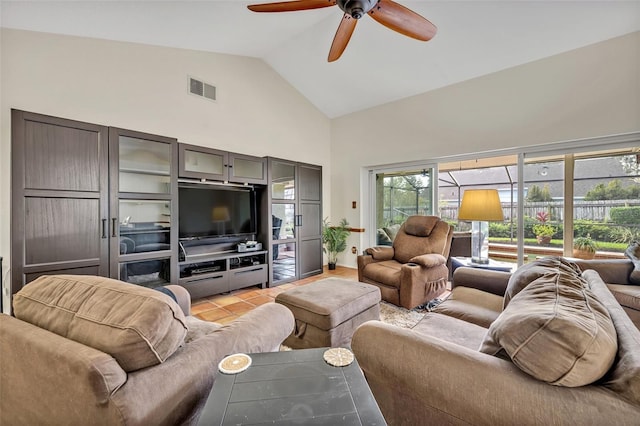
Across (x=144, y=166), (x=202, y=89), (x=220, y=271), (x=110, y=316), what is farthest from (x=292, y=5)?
(x=220, y=271)

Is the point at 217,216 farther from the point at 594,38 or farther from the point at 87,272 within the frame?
the point at 594,38

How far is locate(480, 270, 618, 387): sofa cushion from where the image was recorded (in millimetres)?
701

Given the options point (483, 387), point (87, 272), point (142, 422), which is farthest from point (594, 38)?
point (87, 272)

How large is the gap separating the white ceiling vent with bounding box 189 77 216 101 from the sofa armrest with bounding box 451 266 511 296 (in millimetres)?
3572

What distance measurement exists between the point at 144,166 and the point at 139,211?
1.55 ft

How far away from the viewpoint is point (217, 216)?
3383 millimetres

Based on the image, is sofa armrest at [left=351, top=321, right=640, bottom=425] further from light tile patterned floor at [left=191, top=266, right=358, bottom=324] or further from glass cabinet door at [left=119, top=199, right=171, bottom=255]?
glass cabinet door at [left=119, top=199, right=171, bottom=255]

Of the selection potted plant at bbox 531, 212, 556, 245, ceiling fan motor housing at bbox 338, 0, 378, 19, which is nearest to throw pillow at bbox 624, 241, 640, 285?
potted plant at bbox 531, 212, 556, 245

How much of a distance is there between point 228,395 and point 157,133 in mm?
3149

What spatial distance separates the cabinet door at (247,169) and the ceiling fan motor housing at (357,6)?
2177 mm

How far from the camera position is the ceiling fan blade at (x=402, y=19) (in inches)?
74.3

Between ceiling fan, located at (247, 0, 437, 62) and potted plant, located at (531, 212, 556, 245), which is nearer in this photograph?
ceiling fan, located at (247, 0, 437, 62)

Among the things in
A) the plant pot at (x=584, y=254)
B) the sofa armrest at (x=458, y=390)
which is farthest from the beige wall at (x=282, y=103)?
the sofa armrest at (x=458, y=390)

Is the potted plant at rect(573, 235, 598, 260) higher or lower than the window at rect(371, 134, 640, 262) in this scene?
lower
